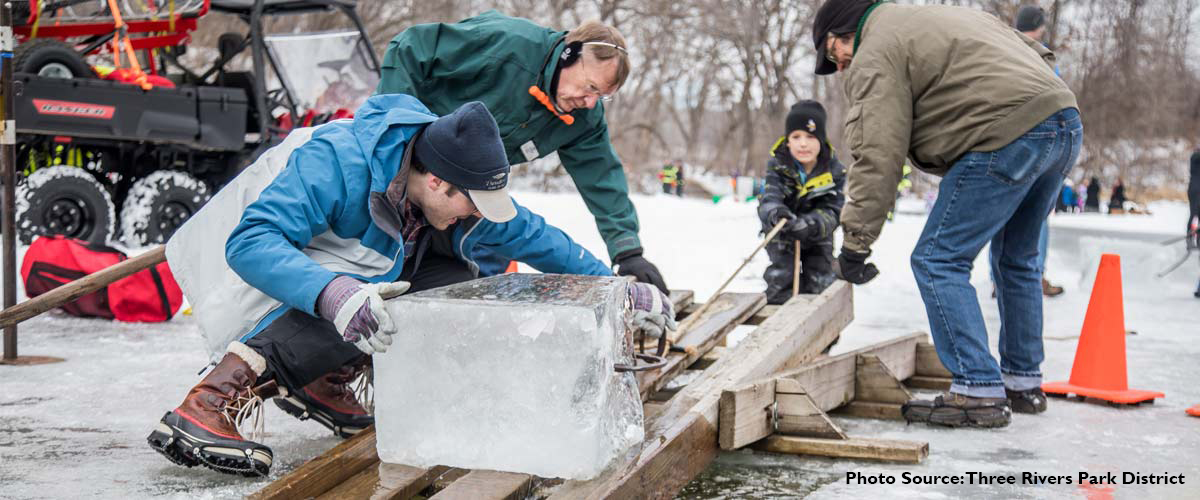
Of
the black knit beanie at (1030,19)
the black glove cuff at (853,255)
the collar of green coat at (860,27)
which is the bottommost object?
the black glove cuff at (853,255)

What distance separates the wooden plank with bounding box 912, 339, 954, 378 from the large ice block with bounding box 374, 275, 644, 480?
2266 mm

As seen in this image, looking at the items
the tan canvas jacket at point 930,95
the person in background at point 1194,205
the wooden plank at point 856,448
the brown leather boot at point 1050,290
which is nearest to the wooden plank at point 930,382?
the tan canvas jacket at point 930,95

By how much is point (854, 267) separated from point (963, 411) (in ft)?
1.90

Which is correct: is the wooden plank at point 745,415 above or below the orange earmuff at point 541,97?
below

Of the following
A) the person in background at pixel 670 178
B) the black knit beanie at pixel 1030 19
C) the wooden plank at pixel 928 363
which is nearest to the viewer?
the wooden plank at pixel 928 363

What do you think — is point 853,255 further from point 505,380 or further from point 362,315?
point 362,315

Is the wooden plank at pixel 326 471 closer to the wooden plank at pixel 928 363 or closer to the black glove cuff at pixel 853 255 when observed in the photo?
the black glove cuff at pixel 853 255

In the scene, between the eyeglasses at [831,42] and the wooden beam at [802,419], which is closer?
the wooden beam at [802,419]

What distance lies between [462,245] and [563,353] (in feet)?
3.15

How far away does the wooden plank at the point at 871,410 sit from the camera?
11.8 ft

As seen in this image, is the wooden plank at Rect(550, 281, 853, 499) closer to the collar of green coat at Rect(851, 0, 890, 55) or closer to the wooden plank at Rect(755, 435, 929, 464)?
the wooden plank at Rect(755, 435, 929, 464)

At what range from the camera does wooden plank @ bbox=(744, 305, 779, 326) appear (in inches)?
175

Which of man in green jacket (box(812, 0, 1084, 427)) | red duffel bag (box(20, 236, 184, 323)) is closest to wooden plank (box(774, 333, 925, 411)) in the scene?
man in green jacket (box(812, 0, 1084, 427))

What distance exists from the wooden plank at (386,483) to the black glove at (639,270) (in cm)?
116
